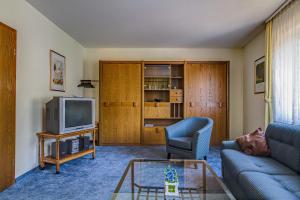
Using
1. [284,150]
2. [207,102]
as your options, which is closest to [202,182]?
[284,150]

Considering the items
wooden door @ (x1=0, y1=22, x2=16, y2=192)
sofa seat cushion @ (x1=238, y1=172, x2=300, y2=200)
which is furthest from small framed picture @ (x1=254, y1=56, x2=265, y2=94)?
wooden door @ (x1=0, y1=22, x2=16, y2=192)

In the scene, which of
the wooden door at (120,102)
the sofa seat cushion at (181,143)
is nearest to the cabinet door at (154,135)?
the wooden door at (120,102)

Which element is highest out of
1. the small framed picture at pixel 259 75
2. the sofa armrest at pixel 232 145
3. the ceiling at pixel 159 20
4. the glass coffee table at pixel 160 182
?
the ceiling at pixel 159 20

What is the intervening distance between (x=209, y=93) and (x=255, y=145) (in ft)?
7.72

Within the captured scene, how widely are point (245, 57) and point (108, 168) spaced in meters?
4.00

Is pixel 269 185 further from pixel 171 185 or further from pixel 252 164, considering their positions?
pixel 171 185

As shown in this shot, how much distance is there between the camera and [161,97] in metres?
5.05

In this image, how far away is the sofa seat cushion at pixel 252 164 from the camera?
193 cm

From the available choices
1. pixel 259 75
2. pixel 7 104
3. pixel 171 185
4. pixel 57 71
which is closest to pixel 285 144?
pixel 171 185

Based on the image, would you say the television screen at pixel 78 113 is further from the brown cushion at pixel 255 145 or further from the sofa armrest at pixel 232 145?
the brown cushion at pixel 255 145

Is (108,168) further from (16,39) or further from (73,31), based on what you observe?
(73,31)

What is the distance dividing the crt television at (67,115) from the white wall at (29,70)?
0.22 metres

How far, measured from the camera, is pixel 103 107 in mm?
4711

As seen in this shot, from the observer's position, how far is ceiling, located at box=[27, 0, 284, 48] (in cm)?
279
